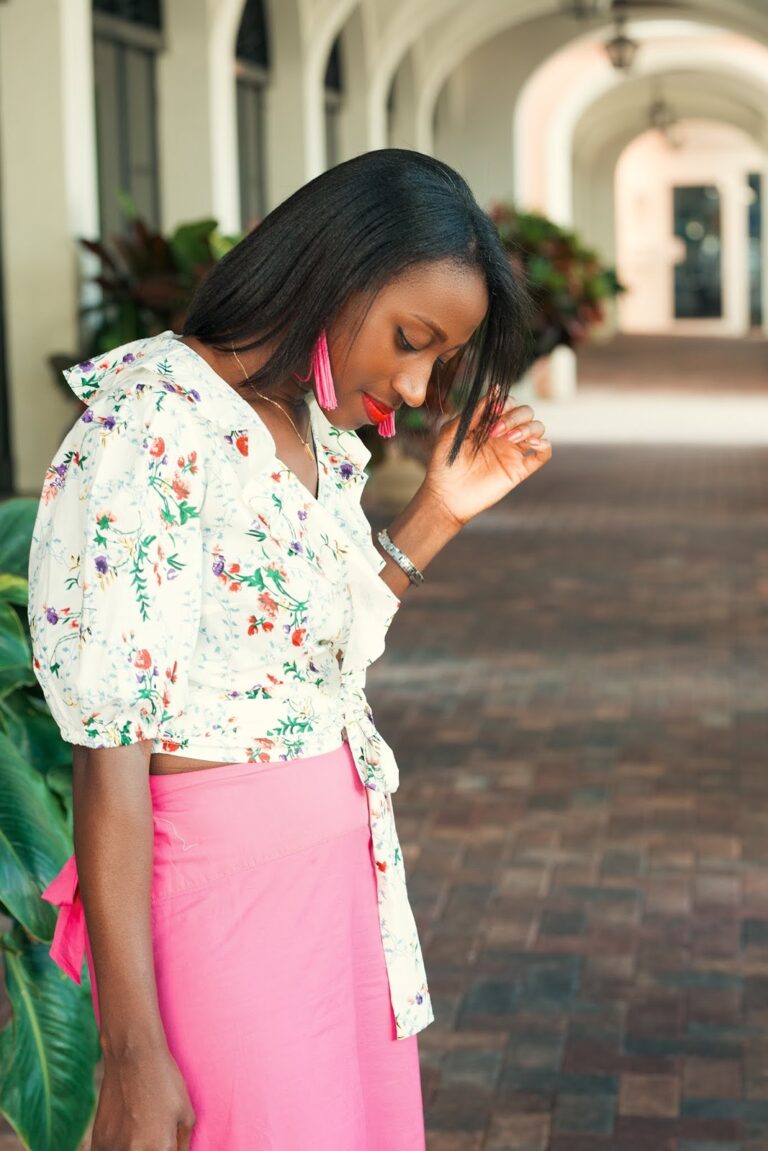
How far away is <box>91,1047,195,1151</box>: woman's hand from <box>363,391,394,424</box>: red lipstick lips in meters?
0.59

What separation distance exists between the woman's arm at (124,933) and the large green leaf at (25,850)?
103cm

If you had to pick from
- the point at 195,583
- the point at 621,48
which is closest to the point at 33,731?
the point at 195,583

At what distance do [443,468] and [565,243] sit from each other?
1110 cm

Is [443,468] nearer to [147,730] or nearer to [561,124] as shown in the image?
[147,730]

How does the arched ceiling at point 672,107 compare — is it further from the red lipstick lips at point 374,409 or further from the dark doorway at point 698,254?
the red lipstick lips at point 374,409

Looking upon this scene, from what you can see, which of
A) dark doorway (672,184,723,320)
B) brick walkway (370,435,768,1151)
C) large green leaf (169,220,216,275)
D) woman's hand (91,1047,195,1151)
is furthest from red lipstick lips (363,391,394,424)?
dark doorway (672,184,723,320)

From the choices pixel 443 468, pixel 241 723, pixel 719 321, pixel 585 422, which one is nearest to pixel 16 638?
pixel 443 468

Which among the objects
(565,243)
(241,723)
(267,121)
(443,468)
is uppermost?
(267,121)

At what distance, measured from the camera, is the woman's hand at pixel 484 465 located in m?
1.89

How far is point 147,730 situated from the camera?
1374 millimetres

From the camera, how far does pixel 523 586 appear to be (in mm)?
8484

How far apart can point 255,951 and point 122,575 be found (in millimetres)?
366

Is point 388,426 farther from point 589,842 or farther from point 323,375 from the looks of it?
point 589,842

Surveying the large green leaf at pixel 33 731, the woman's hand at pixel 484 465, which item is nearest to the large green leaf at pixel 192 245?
the large green leaf at pixel 33 731
